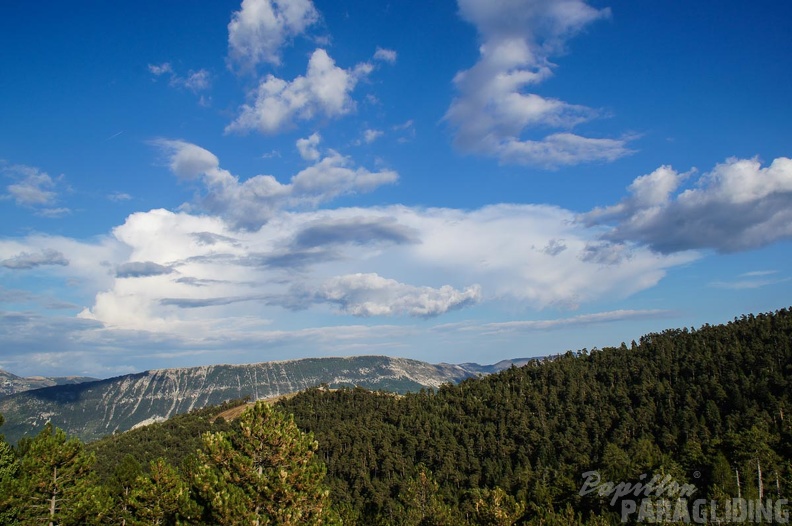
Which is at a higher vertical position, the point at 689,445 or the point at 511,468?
the point at 689,445

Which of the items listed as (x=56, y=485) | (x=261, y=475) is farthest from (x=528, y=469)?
(x=261, y=475)

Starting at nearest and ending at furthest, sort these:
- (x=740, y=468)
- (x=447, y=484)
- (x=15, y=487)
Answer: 1. (x=15, y=487)
2. (x=740, y=468)
3. (x=447, y=484)

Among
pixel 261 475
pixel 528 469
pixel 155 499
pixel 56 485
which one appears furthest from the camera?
pixel 528 469

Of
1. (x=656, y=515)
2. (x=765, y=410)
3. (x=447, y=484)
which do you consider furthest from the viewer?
(x=447, y=484)

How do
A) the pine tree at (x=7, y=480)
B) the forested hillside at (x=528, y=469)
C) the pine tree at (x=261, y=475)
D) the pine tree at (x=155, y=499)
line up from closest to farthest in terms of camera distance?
the pine tree at (x=261, y=475), the forested hillside at (x=528, y=469), the pine tree at (x=7, y=480), the pine tree at (x=155, y=499)

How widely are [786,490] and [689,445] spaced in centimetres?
3705

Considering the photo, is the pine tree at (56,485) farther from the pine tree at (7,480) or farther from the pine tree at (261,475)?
the pine tree at (261,475)

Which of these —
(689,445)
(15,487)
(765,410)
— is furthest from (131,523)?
(765,410)

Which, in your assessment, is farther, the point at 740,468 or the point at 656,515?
the point at 740,468

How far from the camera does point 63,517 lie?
50.4 metres

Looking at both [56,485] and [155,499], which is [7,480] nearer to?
[56,485]

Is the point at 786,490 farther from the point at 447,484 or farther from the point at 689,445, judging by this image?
the point at 447,484

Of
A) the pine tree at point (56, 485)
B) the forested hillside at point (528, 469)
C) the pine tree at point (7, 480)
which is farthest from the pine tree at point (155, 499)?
the pine tree at point (7, 480)

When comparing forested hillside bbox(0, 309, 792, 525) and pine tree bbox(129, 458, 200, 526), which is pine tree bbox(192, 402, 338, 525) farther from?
pine tree bbox(129, 458, 200, 526)
